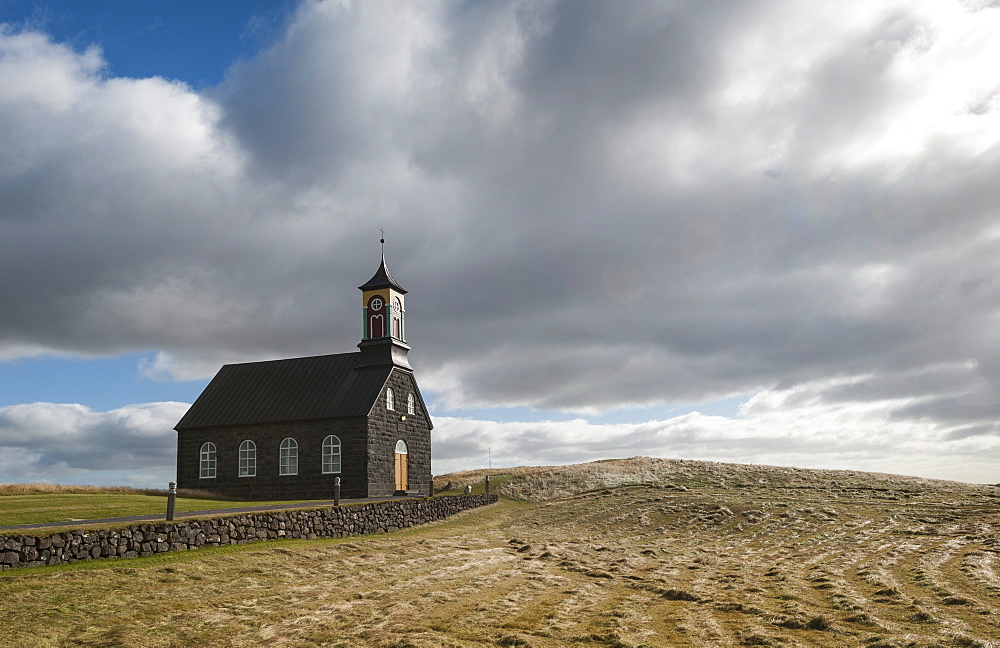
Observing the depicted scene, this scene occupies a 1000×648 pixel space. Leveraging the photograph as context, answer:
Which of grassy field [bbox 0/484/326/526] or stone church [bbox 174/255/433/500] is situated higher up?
stone church [bbox 174/255/433/500]

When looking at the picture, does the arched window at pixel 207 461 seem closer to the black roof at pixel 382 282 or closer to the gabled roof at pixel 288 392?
the gabled roof at pixel 288 392

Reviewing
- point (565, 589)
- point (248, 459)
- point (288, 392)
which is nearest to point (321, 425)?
point (288, 392)

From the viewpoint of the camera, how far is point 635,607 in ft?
48.2

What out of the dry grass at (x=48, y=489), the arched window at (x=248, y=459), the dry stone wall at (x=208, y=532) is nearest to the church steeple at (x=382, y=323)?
the arched window at (x=248, y=459)

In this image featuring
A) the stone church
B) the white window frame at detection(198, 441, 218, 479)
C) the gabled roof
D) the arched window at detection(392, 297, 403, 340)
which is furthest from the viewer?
the arched window at detection(392, 297, 403, 340)

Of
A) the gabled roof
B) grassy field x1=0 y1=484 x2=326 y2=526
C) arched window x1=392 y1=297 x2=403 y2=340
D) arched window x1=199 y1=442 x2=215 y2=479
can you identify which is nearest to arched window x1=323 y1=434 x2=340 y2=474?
the gabled roof

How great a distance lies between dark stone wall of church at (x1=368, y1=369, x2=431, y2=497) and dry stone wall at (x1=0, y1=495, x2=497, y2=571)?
20.7 feet

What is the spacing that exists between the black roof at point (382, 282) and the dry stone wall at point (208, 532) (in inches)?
589

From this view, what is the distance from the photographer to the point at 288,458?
135ft

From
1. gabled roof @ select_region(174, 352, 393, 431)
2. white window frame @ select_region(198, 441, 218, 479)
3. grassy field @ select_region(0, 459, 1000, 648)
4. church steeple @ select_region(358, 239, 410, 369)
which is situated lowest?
grassy field @ select_region(0, 459, 1000, 648)

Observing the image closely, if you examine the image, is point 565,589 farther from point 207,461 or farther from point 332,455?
point 207,461

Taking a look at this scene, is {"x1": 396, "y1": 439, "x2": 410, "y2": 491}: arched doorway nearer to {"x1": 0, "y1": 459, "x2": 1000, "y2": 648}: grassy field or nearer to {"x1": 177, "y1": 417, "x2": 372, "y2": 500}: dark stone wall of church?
{"x1": 177, "y1": 417, "x2": 372, "y2": 500}: dark stone wall of church

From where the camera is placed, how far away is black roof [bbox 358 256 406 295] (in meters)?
44.8

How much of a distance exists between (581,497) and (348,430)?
43.9 feet
